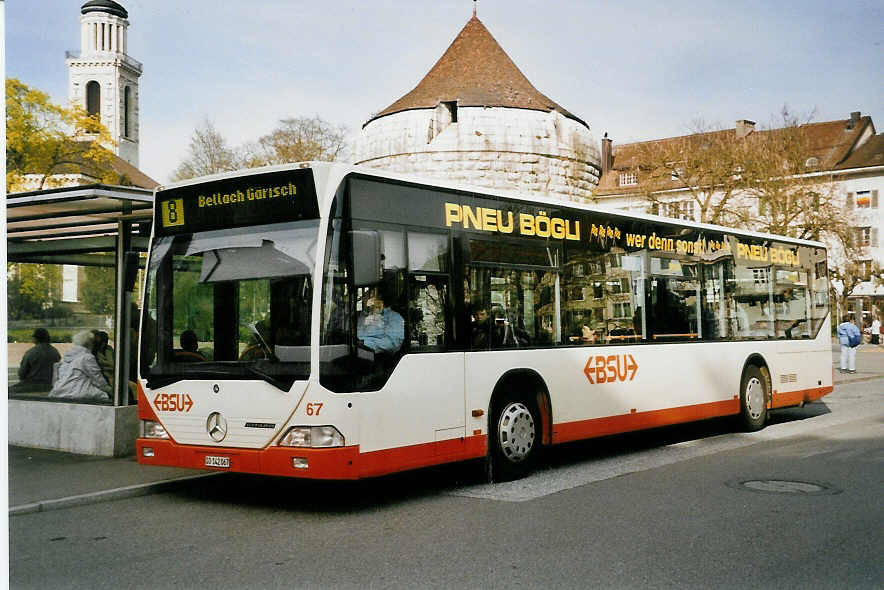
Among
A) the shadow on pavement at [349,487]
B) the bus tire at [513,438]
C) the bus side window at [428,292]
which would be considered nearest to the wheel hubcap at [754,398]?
the shadow on pavement at [349,487]

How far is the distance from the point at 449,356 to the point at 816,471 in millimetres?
4090

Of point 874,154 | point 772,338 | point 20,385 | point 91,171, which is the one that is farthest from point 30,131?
point 874,154

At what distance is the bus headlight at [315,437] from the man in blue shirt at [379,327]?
0.78 meters

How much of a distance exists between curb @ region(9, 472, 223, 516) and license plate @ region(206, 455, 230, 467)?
1.32m

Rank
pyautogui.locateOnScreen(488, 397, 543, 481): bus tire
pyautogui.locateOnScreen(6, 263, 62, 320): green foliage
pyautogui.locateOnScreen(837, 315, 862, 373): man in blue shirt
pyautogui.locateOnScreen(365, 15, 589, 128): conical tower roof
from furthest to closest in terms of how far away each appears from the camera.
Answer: pyautogui.locateOnScreen(365, 15, 589, 128): conical tower roof
pyautogui.locateOnScreen(837, 315, 862, 373): man in blue shirt
pyautogui.locateOnScreen(6, 263, 62, 320): green foliage
pyautogui.locateOnScreen(488, 397, 543, 481): bus tire

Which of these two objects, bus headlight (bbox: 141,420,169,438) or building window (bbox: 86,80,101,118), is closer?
bus headlight (bbox: 141,420,169,438)

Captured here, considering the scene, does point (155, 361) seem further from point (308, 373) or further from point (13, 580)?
point (13, 580)

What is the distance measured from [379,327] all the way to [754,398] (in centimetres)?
801

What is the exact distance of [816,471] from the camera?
10.2m

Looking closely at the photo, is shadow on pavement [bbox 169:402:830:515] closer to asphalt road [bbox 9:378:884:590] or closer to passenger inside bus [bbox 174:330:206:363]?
asphalt road [bbox 9:378:884:590]

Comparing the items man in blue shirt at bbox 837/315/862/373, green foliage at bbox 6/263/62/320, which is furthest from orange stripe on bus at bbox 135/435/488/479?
man in blue shirt at bbox 837/315/862/373

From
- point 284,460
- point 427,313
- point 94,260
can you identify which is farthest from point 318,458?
point 94,260

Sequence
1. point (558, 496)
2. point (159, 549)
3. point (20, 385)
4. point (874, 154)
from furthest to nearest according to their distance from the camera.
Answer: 1. point (874, 154)
2. point (20, 385)
3. point (558, 496)
4. point (159, 549)

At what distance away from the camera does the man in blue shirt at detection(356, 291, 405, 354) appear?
8266mm
